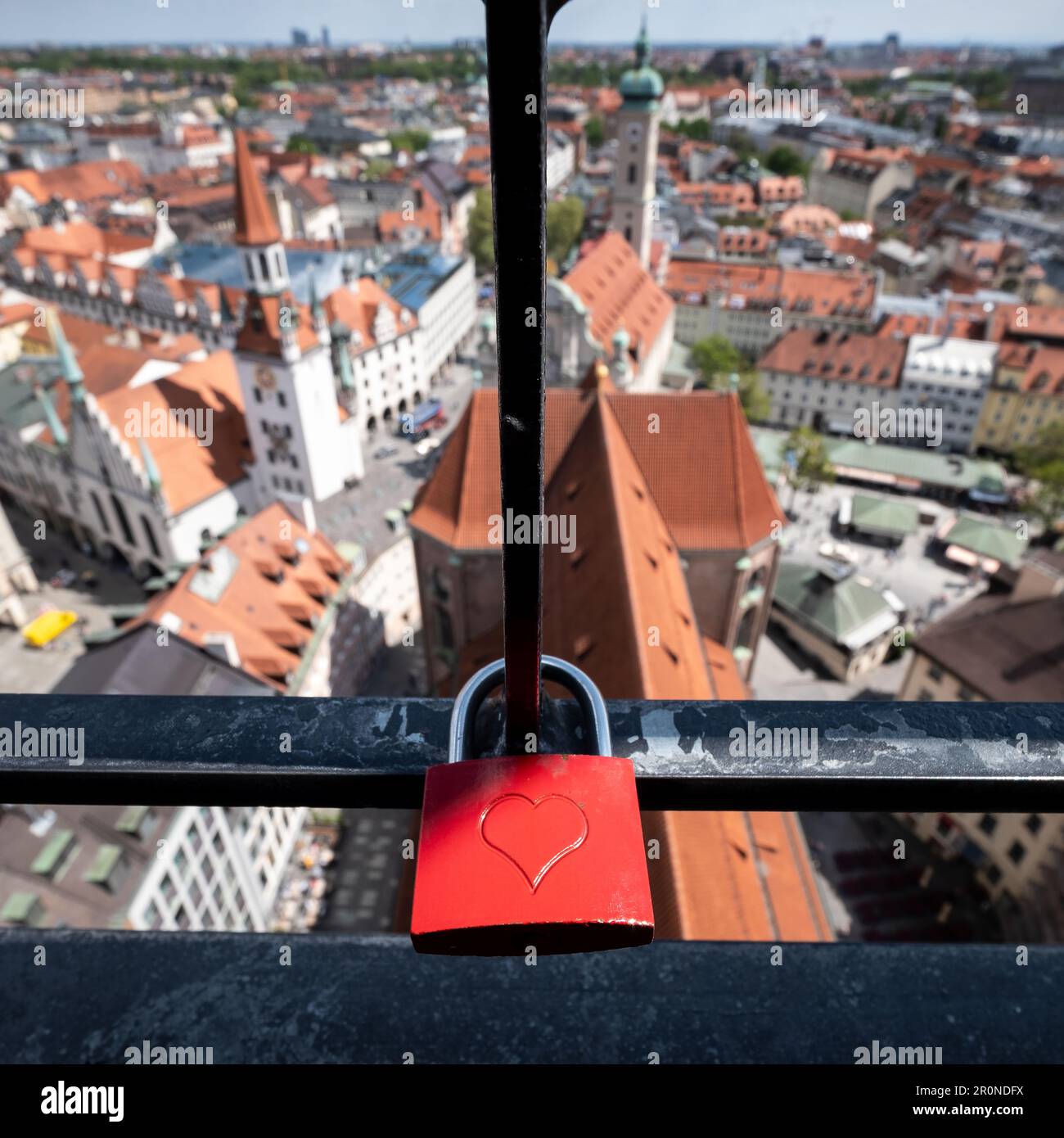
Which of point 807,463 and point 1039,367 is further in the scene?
point 1039,367

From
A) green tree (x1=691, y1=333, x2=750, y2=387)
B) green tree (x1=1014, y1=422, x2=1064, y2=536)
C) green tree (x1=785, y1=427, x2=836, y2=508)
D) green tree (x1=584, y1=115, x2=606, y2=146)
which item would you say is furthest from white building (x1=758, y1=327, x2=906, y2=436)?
green tree (x1=584, y1=115, x2=606, y2=146)

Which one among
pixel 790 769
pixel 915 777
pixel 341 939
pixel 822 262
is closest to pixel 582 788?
pixel 790 769

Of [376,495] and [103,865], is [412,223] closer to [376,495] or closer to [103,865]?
[376,495]

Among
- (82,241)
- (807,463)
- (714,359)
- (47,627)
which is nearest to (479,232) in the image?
(714,359)

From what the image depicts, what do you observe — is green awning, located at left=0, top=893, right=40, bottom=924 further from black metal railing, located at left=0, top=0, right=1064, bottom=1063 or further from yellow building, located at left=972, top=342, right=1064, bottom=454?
yellow building, located at left=972, top=342, right=1064, bottom=454

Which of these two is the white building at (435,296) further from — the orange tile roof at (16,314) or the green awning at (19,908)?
the green awning at (19,908)
